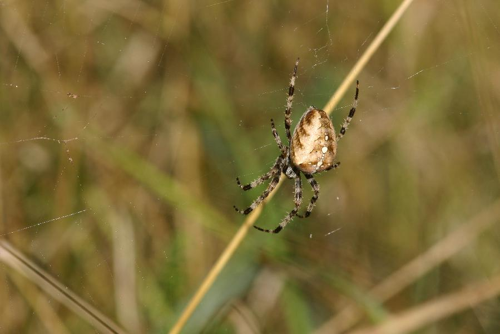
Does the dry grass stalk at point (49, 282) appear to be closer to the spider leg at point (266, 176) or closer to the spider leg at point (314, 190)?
the spider leg at point (266, 176)

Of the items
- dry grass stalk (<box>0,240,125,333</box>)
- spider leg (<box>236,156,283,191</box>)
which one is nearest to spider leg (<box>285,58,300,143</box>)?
spider leg (<box>236,156,283,191</box>)

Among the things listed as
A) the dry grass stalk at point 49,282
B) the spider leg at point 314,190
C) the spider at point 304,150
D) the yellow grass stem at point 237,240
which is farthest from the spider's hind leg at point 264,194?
the dry grass stalk at point 49,282

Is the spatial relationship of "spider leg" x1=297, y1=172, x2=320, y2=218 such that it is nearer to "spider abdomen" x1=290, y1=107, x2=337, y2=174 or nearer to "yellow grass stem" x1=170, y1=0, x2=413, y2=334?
"spider abdomen" x1=290, y1=107, x2=337, y2=174

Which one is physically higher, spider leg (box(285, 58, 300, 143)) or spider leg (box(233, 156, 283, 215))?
spider leg (box(285, 58, 300, 143))

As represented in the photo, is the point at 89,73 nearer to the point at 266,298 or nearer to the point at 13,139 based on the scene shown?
the point at 13,139

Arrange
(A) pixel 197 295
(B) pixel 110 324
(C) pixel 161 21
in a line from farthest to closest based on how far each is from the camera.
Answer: (C) pixel 161 21, (B) pixel 110 324, (A) pixel 197 295

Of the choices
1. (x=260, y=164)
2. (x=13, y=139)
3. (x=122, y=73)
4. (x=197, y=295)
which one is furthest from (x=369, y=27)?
(x=13, y=139)

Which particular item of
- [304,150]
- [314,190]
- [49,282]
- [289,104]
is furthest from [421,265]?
[49,282]
